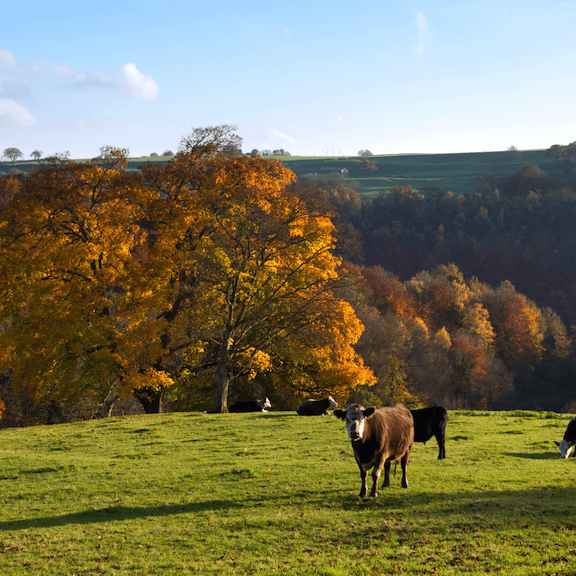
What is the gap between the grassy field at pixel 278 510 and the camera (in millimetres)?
8656

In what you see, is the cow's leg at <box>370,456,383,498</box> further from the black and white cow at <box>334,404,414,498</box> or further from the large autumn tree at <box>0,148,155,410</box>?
the large autumn tree at <box>0,148,155,410</box>

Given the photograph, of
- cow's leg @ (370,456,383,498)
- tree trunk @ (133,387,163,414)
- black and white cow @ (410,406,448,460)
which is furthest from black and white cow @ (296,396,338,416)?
cow's leg @ (370,456,383,498)

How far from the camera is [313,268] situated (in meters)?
32.0

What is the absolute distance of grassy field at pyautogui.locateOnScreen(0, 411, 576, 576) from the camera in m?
8.66

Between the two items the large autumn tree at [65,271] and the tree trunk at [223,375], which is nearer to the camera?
the large autumn tree at [65,271]

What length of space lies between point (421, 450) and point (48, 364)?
2136 cm

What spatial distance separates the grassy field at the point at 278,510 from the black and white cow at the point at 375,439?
64 cm

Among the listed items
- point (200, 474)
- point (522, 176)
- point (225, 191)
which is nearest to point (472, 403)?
point (225, 191)

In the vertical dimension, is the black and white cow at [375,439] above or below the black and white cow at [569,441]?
above

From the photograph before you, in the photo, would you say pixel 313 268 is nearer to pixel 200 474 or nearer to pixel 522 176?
pixel 200 474

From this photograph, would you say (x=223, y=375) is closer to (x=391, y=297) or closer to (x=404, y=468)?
(x=404, y=468)

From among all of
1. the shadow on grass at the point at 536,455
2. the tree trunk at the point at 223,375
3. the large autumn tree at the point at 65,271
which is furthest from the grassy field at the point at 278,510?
the tree trunk at the point at 223,375

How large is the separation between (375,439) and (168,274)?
2048 cm

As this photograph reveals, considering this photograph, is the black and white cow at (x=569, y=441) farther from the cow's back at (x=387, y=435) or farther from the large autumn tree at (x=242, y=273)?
the large autumn tree at (x=242, y=273)
